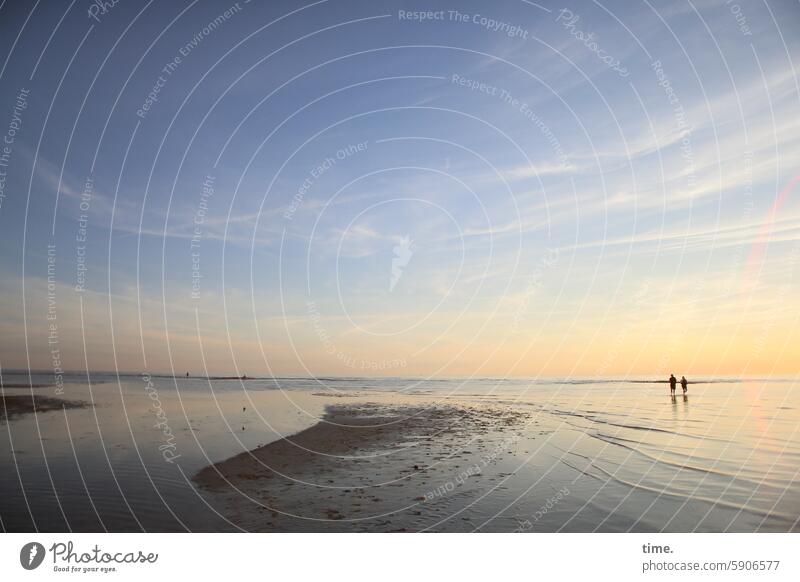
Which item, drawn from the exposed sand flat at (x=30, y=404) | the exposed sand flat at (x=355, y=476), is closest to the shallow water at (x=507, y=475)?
the exposed sand flat at (x=355, y=476)

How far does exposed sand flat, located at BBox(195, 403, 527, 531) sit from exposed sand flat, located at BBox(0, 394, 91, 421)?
11.3 m

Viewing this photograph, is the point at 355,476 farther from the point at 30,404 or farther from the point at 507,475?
the point at 30,404

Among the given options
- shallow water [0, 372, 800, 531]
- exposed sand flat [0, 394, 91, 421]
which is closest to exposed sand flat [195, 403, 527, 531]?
shallow water [0, 372, 800, 531]

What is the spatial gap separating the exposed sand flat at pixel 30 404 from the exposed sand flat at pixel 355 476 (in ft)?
37.1

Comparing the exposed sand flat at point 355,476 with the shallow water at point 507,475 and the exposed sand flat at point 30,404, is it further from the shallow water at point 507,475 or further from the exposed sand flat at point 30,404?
the exposed sand flat at point 30,404

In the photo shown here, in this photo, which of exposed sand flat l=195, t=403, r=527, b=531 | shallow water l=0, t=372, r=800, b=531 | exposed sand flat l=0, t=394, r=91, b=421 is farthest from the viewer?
exposed sand flat l=0, t=394, r=91, b=421

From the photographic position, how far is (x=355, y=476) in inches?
396

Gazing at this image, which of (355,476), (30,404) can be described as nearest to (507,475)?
(355,476)

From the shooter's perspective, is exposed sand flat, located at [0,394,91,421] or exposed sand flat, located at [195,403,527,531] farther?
exposed sand flat, located at [0,394,91,421]

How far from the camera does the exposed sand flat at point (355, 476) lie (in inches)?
303

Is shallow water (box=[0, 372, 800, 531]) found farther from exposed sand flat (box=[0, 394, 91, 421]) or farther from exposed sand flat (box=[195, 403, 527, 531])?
exposed sand flat (box=[0, 394, 91, 421])

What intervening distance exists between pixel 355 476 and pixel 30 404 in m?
17.7

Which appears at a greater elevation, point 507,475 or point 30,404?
point 30,404

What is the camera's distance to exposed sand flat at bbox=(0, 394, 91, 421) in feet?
56.9
